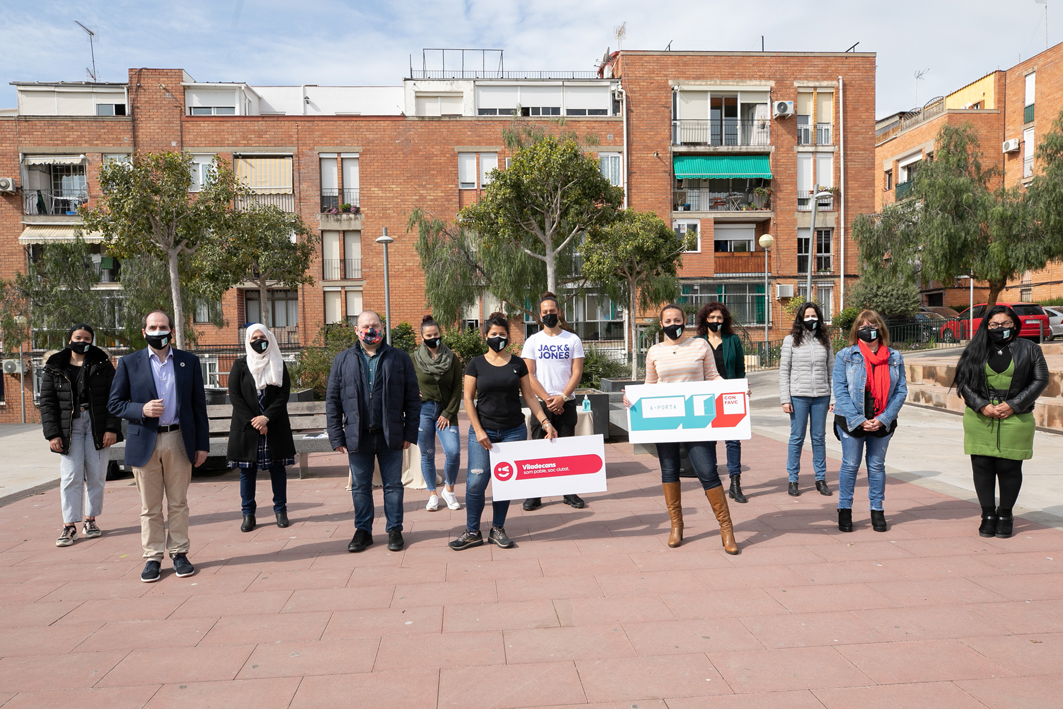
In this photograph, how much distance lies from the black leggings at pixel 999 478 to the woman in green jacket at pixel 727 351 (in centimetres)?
193

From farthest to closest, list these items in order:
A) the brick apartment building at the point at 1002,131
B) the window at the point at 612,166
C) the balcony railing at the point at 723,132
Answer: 1. the brick apartment building at the point at 1002,131
2. the balcony railing at the point at 723,132
3. the window at the point at 612,166

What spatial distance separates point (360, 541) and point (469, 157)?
27.9m

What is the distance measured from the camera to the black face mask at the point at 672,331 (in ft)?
17.8

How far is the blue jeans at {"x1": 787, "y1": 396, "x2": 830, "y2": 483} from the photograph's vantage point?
6.82m

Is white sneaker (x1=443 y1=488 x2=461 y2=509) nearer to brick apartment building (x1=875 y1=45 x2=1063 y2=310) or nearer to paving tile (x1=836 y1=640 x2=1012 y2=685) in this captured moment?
paving tile (x1=836 y1=640 x2=1012 y2=685)

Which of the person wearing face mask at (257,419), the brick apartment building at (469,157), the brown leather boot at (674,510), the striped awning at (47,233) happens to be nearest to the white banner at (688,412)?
the brown leather boot at (674,510)

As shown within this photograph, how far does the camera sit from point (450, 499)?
6703 mm

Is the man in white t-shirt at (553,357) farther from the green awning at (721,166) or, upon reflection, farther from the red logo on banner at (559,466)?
the green awning at (721,166)

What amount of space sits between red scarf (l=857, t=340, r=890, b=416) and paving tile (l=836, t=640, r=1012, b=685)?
2231mm

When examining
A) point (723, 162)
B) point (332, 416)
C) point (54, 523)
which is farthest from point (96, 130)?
point (332, 416)

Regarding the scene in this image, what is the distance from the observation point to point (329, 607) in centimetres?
425

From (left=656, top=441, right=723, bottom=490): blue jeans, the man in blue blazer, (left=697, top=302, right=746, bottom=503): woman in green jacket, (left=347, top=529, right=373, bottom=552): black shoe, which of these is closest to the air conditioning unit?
(left=697, top=302, right=746, bottom=503): woman in green jacket

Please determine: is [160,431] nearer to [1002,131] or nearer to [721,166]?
[721,166]

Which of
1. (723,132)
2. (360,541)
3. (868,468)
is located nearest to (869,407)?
(868,468)
